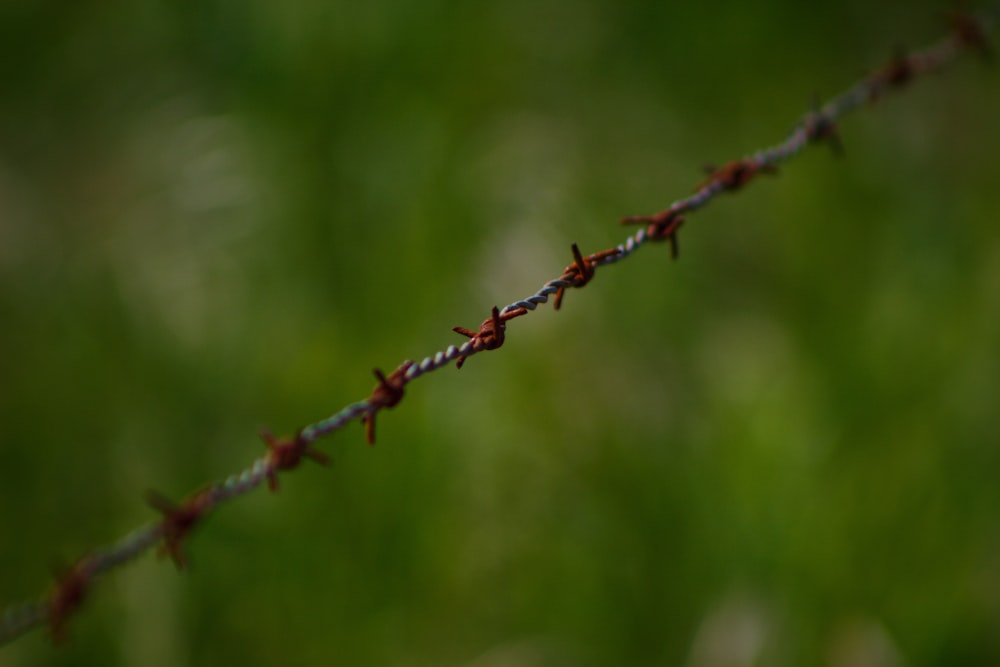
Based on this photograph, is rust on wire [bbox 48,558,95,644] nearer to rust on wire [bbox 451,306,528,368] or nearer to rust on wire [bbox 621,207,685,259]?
rust on wire [bbox 451,306,528,368]

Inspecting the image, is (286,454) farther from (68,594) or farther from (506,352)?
(506,352)

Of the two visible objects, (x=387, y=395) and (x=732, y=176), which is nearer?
(x=387, y=395)

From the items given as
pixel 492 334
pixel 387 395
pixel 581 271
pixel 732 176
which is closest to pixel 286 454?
pixel 387 395

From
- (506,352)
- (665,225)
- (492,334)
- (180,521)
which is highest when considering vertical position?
(506,352)

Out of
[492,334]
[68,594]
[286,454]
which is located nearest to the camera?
[492,334]

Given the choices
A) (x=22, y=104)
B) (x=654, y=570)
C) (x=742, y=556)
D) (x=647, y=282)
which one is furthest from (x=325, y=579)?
(x=22, y=104)

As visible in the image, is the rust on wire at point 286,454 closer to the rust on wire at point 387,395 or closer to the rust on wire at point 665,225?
the rust on wire at point 387,395

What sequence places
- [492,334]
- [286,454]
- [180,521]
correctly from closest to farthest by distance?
[492,334], [286,454], [180,521]

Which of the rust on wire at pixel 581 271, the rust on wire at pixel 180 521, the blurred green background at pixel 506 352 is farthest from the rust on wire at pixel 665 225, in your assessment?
the blurred green background at pixel 506 352
